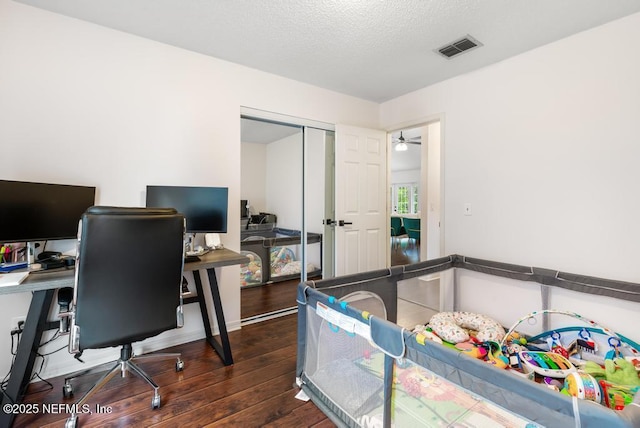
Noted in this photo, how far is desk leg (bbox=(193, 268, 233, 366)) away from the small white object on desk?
974 millimetres

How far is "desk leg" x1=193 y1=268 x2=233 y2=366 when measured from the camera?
2.12 m

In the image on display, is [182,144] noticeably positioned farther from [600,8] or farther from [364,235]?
[600,8]

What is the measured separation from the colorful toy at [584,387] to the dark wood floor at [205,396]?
Answer: 4.02 feet

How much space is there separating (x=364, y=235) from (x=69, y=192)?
9.09 feet

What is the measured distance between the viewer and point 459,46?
2338mm

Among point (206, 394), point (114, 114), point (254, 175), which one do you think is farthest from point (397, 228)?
point (114, 114)

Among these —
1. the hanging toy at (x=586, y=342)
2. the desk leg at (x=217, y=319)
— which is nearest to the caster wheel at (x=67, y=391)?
the desk leg at (x=217, y=319)

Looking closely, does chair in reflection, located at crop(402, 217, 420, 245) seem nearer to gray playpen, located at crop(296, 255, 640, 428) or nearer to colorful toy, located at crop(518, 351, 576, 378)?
gray playpen, located at crop(296, 255, 640, 428)

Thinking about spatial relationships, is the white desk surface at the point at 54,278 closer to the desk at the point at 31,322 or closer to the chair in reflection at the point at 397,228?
the desk at the point at 31,322

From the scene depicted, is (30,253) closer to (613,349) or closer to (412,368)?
(412,368)

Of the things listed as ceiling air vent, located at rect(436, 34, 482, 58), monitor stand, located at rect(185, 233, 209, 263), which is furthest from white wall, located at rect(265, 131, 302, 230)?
ceiling air vent, located at rect(436, 34, 482, 58)

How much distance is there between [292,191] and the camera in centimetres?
522

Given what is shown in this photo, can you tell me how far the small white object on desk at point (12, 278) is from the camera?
141 cm

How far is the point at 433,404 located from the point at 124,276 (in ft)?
5.20
